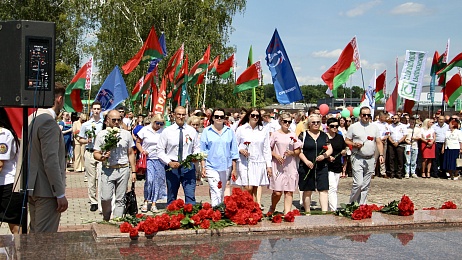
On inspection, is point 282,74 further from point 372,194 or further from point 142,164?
point 142,164

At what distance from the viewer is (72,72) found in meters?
48.0

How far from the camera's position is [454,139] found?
18.8m

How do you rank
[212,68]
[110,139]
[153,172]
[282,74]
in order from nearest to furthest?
[110,139] < [153,172] < [282,74] < [212,68]

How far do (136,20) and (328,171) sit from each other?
29.8 metres

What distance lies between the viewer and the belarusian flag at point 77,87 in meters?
18.8

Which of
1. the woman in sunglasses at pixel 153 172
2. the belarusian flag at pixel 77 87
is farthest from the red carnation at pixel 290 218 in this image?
the belarusian flag at pixel 77 87

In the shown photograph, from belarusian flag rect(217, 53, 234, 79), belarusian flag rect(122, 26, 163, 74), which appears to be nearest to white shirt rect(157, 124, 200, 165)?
belarusian flag rect(122, 26, 163, 74)

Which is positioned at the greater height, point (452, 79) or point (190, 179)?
point (452, 79)

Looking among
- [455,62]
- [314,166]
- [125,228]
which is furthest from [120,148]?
[455,62]

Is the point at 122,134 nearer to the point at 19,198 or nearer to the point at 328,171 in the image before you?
the point at 19,198

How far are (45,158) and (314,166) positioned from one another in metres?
5.54

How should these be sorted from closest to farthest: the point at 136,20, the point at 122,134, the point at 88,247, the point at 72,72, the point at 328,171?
the point at 88,247, the point at 122,134, the point at 328,171, the point at 136,20, the point at 72,72

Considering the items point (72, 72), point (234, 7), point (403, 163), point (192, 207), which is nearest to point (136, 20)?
point (234, 7)

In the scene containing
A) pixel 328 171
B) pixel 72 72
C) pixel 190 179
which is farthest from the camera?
pixel 72 72
